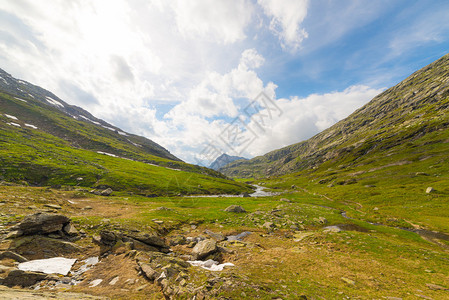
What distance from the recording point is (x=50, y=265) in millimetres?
14328

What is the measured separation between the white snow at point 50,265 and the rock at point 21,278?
120cm

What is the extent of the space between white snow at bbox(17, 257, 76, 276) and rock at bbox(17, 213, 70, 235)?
4.41 metres

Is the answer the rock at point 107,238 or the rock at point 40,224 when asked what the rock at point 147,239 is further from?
the rock at point 40,224

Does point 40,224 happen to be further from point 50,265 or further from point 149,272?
point 149,272

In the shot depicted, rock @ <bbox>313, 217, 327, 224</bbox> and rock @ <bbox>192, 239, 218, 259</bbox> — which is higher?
rock @ <bbox>313, 217, 327, 224</bbox>

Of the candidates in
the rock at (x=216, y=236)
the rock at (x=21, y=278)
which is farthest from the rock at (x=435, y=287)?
the rock at (x=21, y=278)

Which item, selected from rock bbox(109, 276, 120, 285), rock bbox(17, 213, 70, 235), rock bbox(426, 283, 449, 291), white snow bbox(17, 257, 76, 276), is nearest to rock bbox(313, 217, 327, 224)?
rock bbox(426, 283, 449, 291)

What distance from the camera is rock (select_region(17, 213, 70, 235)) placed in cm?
1683

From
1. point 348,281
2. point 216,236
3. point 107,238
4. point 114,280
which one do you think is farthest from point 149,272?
point 348,281

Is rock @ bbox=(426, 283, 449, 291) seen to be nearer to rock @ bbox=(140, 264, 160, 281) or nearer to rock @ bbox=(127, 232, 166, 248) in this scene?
rock @ bbox=(140, 264, 160, 281)

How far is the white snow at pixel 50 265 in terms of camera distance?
13.3 metres

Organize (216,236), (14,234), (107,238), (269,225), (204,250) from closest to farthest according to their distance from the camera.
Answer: (14,234), (107,238), (204,250), (216,236), (269,225)

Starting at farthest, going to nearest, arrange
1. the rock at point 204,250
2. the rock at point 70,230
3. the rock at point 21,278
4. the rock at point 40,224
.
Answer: the rock at point 70,230, the rock at point 204,250, the rock at point 40,224, the rock at point 21,278

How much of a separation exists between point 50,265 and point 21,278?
2921 millimetres
